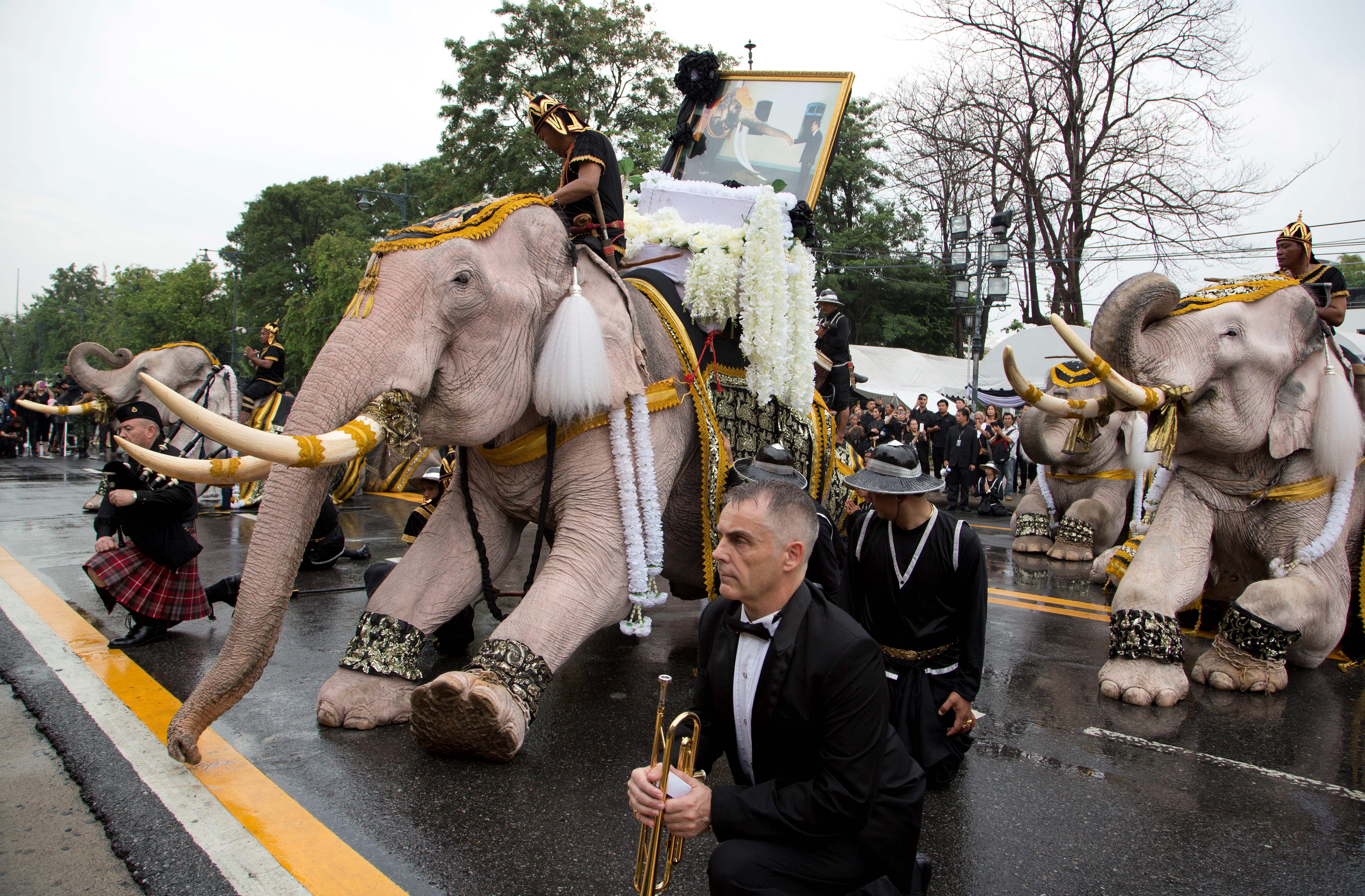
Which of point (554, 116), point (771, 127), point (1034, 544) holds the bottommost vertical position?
point (1034, 544)

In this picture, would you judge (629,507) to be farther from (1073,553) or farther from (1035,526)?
(1035,526)

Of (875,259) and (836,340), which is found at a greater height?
(875,259)

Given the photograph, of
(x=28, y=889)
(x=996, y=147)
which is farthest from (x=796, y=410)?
(x=996, y=147)

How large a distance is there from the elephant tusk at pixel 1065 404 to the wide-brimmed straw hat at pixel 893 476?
139 centimetres

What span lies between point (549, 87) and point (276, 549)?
981 inches

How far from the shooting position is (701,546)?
4746 millimetres

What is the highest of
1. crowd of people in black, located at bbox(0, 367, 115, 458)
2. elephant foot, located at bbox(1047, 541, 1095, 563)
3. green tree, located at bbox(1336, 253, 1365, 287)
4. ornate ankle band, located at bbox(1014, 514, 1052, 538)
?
green tree, located at bbox(1336, 253, 1365, 287)

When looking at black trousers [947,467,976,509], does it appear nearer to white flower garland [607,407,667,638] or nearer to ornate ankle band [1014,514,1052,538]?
ornate ankle band [1014,514,1052,538]

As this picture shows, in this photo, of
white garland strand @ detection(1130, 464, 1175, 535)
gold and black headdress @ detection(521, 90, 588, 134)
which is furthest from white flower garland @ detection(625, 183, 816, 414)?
white garland strand @ detection(1130, 464, 1175, 535)

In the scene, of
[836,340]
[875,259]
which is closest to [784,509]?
[836,340]

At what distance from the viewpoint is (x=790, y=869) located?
1.98 meters

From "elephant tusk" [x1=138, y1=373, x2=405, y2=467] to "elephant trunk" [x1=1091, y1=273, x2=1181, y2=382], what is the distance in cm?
380

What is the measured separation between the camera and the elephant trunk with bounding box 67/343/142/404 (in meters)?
10.2

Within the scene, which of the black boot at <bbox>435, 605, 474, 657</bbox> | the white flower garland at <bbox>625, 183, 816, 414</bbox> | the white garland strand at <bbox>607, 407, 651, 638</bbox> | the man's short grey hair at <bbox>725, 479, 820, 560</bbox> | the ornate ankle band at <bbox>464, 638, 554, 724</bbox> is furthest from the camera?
the black boot at <bbox>435, 605, 474, 657</bbox>
